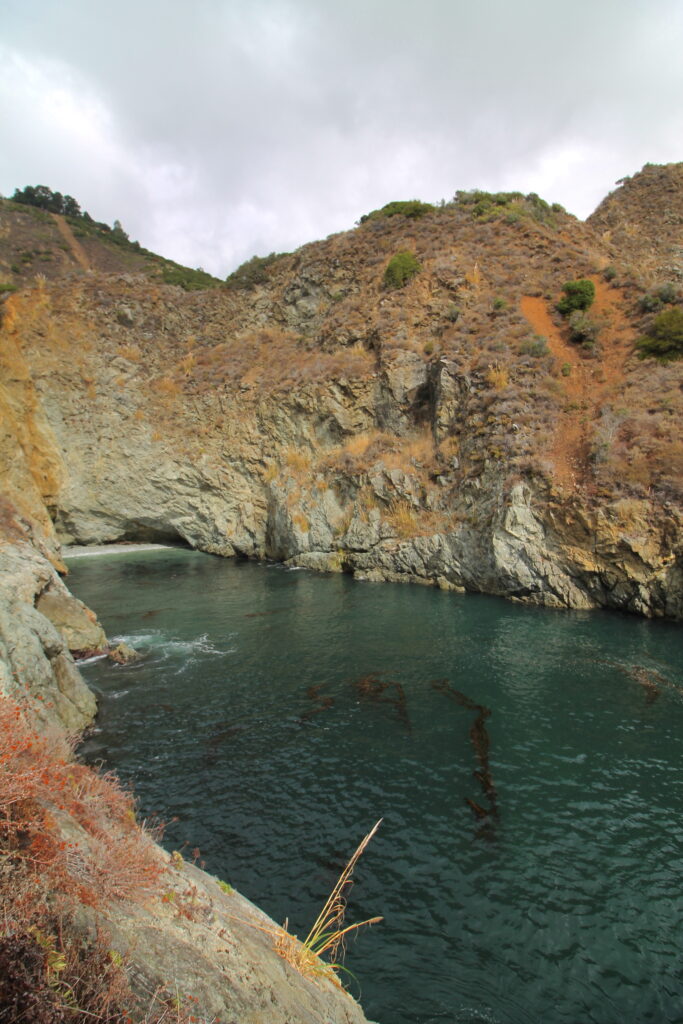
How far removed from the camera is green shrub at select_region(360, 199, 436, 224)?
167 ft

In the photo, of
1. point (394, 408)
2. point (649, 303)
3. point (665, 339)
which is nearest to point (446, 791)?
point (665, 339)

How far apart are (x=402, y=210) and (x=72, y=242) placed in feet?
192

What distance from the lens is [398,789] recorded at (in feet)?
32.1

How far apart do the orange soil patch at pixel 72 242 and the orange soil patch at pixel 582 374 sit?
6652 centimetres

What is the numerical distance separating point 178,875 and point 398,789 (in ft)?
21.4

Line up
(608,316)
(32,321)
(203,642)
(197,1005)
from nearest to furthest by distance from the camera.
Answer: (197,1005) → (203,642) → (608,316) → (32,321)

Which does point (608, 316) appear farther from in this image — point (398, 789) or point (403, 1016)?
point (403, 1016)

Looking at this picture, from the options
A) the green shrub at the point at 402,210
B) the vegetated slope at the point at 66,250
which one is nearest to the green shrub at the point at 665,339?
the green shrub at the point at 402,210

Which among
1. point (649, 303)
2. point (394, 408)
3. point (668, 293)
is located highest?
point (668, 293)

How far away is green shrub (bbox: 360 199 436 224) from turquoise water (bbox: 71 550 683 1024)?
4723cm

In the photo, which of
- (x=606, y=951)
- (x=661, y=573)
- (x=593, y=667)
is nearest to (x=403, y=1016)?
(x=606, y=951)

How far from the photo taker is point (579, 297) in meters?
35.9

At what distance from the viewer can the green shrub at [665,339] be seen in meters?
29.3

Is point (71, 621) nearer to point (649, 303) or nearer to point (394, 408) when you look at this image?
point (394, 408)
